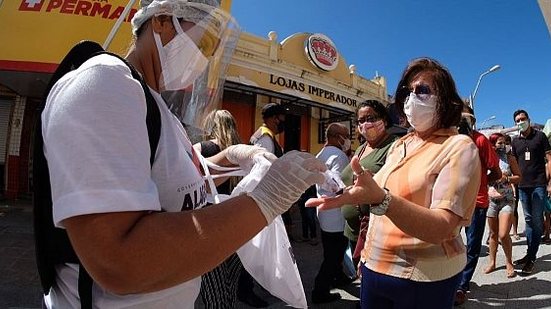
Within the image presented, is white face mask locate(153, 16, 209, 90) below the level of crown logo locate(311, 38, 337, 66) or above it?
below

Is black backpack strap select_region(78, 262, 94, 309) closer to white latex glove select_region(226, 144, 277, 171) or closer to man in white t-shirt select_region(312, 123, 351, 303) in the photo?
white latex glove select_region(226, 144, 277, 171)

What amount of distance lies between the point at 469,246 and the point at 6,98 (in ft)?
37.3

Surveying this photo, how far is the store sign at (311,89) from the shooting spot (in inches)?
420

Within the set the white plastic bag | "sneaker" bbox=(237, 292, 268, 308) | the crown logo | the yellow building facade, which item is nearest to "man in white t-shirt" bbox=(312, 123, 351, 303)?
"sneaker" bbox=(237, 292, 268, 308)

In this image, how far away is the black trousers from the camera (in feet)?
11.5

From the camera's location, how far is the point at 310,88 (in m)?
11.4

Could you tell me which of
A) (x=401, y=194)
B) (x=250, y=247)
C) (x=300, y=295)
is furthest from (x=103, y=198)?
(x=401, y=194)

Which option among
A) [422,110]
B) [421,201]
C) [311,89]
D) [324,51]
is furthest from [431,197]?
[324,51]

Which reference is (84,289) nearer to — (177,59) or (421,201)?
(177,59)

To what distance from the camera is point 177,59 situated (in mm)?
1159

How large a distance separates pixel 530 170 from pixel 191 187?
17.2 feet

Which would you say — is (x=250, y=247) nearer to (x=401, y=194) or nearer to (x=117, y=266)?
(x=401, y=194)

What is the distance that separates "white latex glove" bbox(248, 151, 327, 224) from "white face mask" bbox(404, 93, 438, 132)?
3.07 feet

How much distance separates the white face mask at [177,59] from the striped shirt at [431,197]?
44.3 inches
